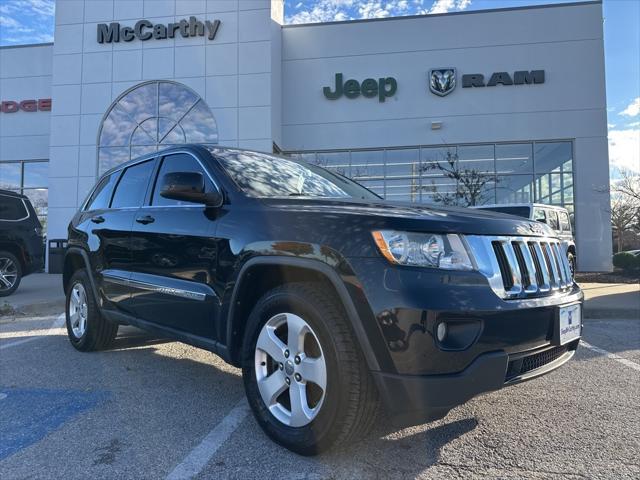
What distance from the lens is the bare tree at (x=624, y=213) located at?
61.8ft

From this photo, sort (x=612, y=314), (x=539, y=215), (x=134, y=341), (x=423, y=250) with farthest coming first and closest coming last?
(x=539, y=215)
(x=612, y=314)
(x=134, y=341)
(x=423, y=250)

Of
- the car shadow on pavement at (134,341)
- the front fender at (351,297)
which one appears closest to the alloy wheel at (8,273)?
the car shadow on pavement at (134,341)

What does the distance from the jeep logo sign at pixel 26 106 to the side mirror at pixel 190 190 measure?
710 inches

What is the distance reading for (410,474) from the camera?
7.92ft

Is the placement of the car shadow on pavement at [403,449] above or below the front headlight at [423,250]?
below

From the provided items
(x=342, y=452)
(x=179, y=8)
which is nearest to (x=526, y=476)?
(x=342, y=452)

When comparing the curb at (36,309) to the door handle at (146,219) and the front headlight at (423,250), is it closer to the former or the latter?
the door handle at (146,219)

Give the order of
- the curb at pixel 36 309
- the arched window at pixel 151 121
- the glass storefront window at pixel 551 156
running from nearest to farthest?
the curb at pixel 36 309 → the arched window at pixel 151 121 → the glass storefront window at pixel 551 156

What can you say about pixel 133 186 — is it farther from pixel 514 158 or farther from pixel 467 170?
pixel 514 158

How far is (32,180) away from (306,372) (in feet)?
64.4

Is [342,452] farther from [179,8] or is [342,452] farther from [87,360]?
[179,8]

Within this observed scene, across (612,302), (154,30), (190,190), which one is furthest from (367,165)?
(190,190)

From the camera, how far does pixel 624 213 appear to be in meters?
25.8

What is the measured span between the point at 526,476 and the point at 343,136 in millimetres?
15083
